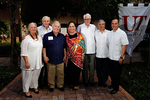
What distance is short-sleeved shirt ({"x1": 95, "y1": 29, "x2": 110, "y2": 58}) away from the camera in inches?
161

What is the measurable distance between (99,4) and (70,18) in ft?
16.8

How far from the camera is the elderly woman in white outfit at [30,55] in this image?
337 cm

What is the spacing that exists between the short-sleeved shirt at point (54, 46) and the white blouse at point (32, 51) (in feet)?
0.64

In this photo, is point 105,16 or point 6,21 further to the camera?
point 6,21

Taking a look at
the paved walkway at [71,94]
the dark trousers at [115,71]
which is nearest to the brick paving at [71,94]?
the paved walkway at [71,94]

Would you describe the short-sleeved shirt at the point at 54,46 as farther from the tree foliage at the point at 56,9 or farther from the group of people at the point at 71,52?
the tree foliage at the point at 56,9

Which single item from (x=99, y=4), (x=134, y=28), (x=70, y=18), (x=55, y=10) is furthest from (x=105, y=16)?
(x=70, y=18)

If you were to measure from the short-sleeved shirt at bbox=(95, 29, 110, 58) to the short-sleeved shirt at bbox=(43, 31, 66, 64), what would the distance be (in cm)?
99

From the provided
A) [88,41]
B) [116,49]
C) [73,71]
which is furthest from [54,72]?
[116,49]

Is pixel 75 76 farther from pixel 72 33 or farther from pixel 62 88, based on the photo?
pixel 72 33

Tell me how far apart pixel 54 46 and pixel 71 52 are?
1.57ft

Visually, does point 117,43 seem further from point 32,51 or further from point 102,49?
point 32,51

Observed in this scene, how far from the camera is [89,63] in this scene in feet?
14.1

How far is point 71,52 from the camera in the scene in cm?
386
